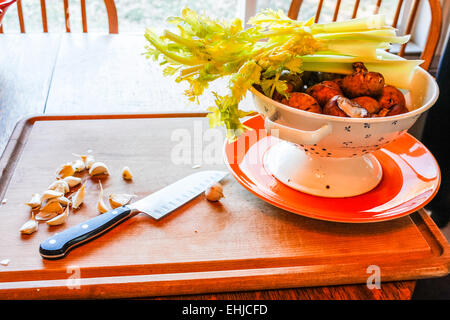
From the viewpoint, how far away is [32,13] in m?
2.57

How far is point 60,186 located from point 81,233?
134 mm

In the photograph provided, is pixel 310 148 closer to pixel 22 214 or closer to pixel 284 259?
pixel 284 259

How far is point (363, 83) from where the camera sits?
0.63 m

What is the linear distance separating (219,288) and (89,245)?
20 centimetres

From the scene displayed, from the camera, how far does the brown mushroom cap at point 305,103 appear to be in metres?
0.61

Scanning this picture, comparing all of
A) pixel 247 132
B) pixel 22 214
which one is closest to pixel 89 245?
pixel 22 214

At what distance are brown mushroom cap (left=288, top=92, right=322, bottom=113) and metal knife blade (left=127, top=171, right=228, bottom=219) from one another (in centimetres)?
20

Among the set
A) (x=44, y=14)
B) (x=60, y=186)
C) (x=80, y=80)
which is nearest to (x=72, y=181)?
(x=60, y=186)

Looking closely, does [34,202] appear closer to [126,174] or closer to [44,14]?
[126,174]

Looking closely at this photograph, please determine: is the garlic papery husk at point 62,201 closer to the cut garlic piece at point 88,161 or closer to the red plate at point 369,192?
the cut garlic piece at point 88,161

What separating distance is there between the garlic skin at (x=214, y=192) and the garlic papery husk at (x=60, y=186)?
24 centimetres

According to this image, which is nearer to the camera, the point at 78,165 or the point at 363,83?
the point at 363,83

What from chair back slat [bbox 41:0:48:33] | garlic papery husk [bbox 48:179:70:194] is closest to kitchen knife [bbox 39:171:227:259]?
garlic papery husk [bbox 48:179:70:194]
